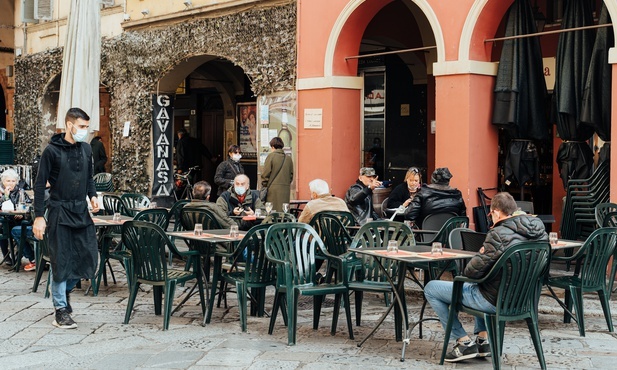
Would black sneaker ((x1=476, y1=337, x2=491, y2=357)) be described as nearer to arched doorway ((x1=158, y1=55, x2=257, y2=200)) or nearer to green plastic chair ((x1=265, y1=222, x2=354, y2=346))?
green plastic chair ((x1=265, y1=222, x2=354, y2=346))

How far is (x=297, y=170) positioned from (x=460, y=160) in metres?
3.12

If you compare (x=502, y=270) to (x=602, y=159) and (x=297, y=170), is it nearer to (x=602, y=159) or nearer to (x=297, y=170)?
(x=602, y=159)

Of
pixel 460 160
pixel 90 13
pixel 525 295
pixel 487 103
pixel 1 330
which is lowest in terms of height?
pixel 1 330

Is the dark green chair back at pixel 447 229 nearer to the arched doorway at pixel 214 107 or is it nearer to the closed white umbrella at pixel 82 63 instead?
the closed white umbrella at pixel 82 63

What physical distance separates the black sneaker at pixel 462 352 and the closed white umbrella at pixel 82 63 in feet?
23.3

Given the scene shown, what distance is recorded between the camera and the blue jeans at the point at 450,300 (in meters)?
6.43

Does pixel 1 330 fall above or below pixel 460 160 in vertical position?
below

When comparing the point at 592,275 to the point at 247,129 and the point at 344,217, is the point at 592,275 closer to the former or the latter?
the point at 344,217

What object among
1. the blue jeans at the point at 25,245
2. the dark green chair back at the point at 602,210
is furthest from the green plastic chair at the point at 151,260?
the dark green chair back at the point at 602,210

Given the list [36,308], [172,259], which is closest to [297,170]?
[172,259]

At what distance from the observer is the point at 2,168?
63.8ft

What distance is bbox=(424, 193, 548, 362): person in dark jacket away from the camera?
6.29 m

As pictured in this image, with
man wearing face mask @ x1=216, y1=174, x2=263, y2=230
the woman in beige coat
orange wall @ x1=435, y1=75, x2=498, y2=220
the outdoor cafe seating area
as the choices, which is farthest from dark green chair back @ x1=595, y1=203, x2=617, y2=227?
the woman in beige coat

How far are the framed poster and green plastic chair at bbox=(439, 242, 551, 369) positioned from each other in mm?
12712
